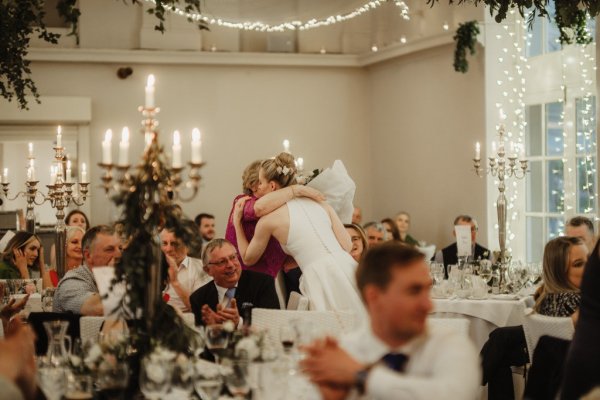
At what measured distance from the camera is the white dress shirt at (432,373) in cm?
253

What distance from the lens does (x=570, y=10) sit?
195 inches

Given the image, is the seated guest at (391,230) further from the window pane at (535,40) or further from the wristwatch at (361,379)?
the wristwatch at (361,379)

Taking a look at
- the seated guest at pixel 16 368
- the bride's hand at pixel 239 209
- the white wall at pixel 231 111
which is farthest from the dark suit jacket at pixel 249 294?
the white wall at pixel 231 111

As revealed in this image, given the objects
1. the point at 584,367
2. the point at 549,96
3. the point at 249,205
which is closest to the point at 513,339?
the point at 249,205

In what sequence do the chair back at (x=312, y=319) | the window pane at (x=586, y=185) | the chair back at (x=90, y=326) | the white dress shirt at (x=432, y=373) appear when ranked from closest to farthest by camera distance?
the white dress shirt at (x=432, y=373) → the chair back at (x=312, y=319) → the chair back at (x=90, y=326) → the window pane at (x=586, y=185)

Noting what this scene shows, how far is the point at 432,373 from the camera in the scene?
2615 millimetres

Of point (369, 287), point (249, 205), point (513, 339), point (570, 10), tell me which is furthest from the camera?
point (249, 205)

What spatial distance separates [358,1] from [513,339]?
23.3 ft

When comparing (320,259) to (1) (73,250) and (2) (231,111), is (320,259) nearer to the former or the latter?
(1) (73,250)

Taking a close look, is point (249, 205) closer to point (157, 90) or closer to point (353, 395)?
point (353, 395)

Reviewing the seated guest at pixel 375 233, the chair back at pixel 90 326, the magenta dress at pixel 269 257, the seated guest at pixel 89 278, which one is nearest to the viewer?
the chair back at pixel 90 326

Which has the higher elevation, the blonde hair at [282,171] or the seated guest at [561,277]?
the blonde hair at [282,171]

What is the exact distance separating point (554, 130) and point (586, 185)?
88 centimetres

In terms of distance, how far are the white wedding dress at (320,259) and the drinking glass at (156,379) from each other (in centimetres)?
293
